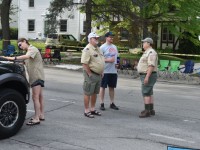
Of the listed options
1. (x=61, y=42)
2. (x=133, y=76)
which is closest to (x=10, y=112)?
(x=133, y=76)

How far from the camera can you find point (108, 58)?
8531mm

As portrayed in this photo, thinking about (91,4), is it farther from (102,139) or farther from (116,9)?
(102,139)

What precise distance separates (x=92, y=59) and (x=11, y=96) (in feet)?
6.84

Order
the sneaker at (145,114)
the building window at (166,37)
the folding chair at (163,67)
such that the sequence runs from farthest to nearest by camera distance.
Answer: the building window at (166,37) → the folding chair at (163,67) → the sneaker at (145,114)

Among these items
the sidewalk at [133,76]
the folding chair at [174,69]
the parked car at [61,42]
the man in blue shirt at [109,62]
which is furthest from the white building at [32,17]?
the man in blue shirt at [109,62]

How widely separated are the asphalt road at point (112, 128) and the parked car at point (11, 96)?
0.62 ft

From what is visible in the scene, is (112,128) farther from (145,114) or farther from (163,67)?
(163,67)

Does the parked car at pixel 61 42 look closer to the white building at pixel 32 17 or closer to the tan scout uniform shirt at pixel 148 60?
the white building at pixel 32 17

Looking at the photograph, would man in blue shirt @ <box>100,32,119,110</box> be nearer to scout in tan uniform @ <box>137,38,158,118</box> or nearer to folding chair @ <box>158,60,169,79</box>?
scout in tan uniform @ <box>137,38,158,118</box>

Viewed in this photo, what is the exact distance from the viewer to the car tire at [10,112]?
606cm

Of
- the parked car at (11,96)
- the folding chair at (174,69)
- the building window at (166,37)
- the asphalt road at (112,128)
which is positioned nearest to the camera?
the asphalt road at (112,128)

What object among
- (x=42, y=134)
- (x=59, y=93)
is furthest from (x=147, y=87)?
(x=59, y=93)

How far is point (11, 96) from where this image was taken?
244 inches

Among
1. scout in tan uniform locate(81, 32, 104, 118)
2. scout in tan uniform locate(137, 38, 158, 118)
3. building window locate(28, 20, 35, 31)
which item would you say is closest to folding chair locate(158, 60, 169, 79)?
scout in tan uniform locate(137, 38, 158, 118)
